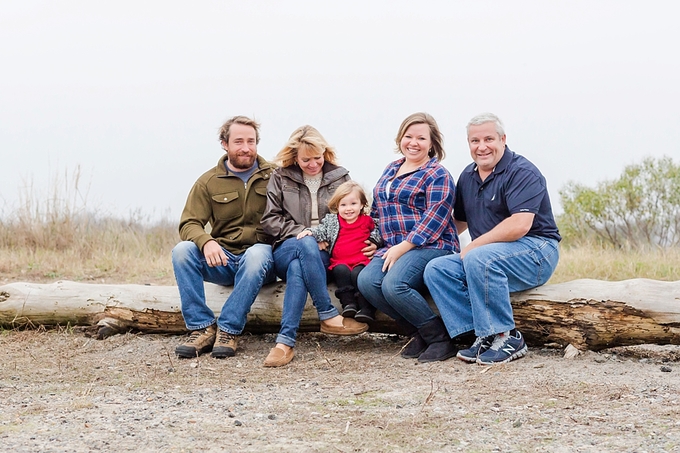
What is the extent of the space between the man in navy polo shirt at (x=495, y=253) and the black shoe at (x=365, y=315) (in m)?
0.58

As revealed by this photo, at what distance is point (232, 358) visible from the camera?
596cm

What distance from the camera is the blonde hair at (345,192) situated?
5812 millimetres

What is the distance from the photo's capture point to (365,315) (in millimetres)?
5828

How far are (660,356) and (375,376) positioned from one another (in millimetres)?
2255

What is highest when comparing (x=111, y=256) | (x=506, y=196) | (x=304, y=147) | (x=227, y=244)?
(x=304, y=147)

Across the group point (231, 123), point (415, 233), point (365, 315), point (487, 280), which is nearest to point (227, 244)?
point (231, 123)

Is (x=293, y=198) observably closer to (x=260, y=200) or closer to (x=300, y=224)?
(x=300, y=224)

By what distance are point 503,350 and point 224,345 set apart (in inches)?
83.4

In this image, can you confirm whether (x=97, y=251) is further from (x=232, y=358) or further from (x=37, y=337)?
(x=232, y=358)

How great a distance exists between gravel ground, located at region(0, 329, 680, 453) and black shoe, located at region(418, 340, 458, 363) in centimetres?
7

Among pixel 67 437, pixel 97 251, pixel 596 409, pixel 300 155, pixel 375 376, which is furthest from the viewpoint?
pixel 97 251

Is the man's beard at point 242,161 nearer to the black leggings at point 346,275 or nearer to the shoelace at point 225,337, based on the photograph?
the black leggings at point 346,275

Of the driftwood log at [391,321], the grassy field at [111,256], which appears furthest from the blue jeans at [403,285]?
the grassy field at [111,256]

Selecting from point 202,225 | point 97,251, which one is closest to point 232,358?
point 202,225
